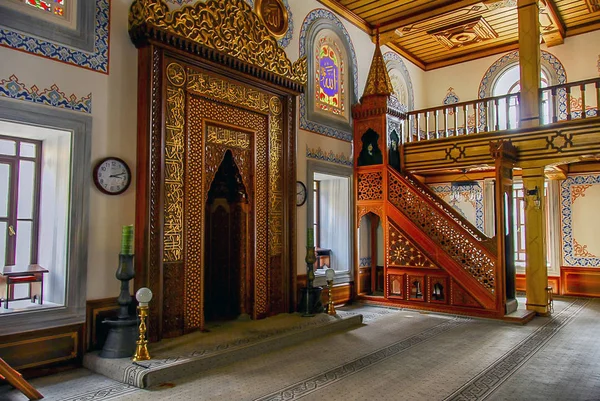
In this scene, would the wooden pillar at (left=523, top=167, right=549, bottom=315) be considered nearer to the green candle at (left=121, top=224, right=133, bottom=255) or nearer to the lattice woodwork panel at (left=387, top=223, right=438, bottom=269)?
the lattice woodwork panel at (left=387, top=223, right=438, bottom=269)

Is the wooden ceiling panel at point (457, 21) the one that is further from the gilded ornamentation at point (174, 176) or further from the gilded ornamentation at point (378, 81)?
the gilded ornamentation at point (174, 176)

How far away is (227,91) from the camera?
19.3 feet

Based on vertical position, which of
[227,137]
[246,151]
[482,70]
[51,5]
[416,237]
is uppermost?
[482,70]

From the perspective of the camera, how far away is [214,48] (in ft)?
18.0

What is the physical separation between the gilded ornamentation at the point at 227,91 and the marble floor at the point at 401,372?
316 centimetres

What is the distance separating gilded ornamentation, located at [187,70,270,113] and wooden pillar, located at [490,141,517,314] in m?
3.56

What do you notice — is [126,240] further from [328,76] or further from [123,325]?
[328,76]

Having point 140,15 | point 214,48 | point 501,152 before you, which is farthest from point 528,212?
point 140,15

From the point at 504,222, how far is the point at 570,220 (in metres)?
3.52

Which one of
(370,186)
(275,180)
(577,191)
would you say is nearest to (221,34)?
(275,180)

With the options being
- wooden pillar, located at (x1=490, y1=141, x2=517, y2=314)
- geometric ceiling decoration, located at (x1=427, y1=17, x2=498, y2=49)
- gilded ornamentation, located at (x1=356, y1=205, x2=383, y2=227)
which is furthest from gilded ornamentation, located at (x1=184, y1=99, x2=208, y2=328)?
geometric ceiling decoration, located at (x1=427, y1=17, x2=498, y2=49)

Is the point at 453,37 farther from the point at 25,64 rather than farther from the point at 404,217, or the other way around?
the point at 25,64

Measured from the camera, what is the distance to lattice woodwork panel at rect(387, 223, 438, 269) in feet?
24.9

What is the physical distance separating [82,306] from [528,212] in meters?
6.51
